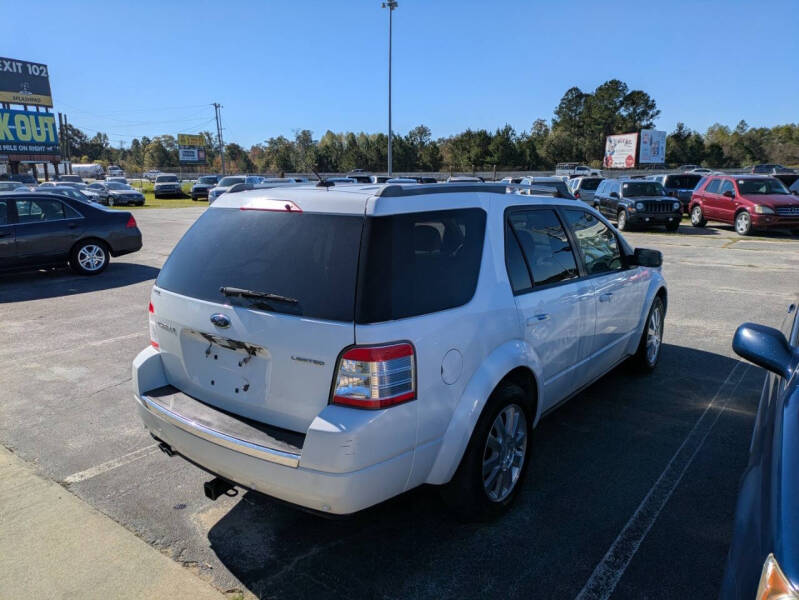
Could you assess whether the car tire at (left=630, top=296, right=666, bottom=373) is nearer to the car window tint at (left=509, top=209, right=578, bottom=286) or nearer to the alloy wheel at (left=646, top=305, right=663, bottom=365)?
the alloy wheel at (left=646, top=305, right=663, bottom=365)

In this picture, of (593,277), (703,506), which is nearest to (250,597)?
(703,506)

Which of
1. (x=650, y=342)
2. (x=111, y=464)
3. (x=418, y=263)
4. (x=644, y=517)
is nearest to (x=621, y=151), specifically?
(x=650, y=342)

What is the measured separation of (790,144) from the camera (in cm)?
9194

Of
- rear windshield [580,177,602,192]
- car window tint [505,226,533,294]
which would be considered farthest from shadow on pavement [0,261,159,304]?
rear windshield [580,177,602,192]

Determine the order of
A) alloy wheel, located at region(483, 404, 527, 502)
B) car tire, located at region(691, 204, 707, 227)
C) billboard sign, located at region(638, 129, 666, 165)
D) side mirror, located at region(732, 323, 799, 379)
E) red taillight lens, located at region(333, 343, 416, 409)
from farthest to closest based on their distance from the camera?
billboard sign, located at region(638, 129, 666, 165) < car tire, located at region(691, 204, 707, 227) < alloy wheel, located at region(483, 404, 527, 502) < red taillight lens, located at region(333, 343, 416, 409) < side mirror, located at region(732, 323, 799, 379)

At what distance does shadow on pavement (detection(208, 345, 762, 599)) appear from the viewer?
264 centimetres

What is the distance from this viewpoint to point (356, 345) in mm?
2387

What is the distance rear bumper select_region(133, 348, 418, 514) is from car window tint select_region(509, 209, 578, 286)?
56.4 inches

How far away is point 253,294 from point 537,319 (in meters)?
1.66

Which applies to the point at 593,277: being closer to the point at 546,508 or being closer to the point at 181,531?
the point at 546,508

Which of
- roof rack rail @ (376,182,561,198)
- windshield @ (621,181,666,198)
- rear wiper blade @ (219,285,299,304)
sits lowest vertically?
rear wiper blade @ (219,285,299,304)

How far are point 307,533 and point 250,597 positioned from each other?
1.70 ft

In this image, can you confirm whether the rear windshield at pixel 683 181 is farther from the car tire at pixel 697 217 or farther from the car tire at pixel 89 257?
the car tire at pixel 89 257

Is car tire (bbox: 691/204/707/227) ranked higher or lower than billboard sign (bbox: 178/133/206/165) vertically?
lower
